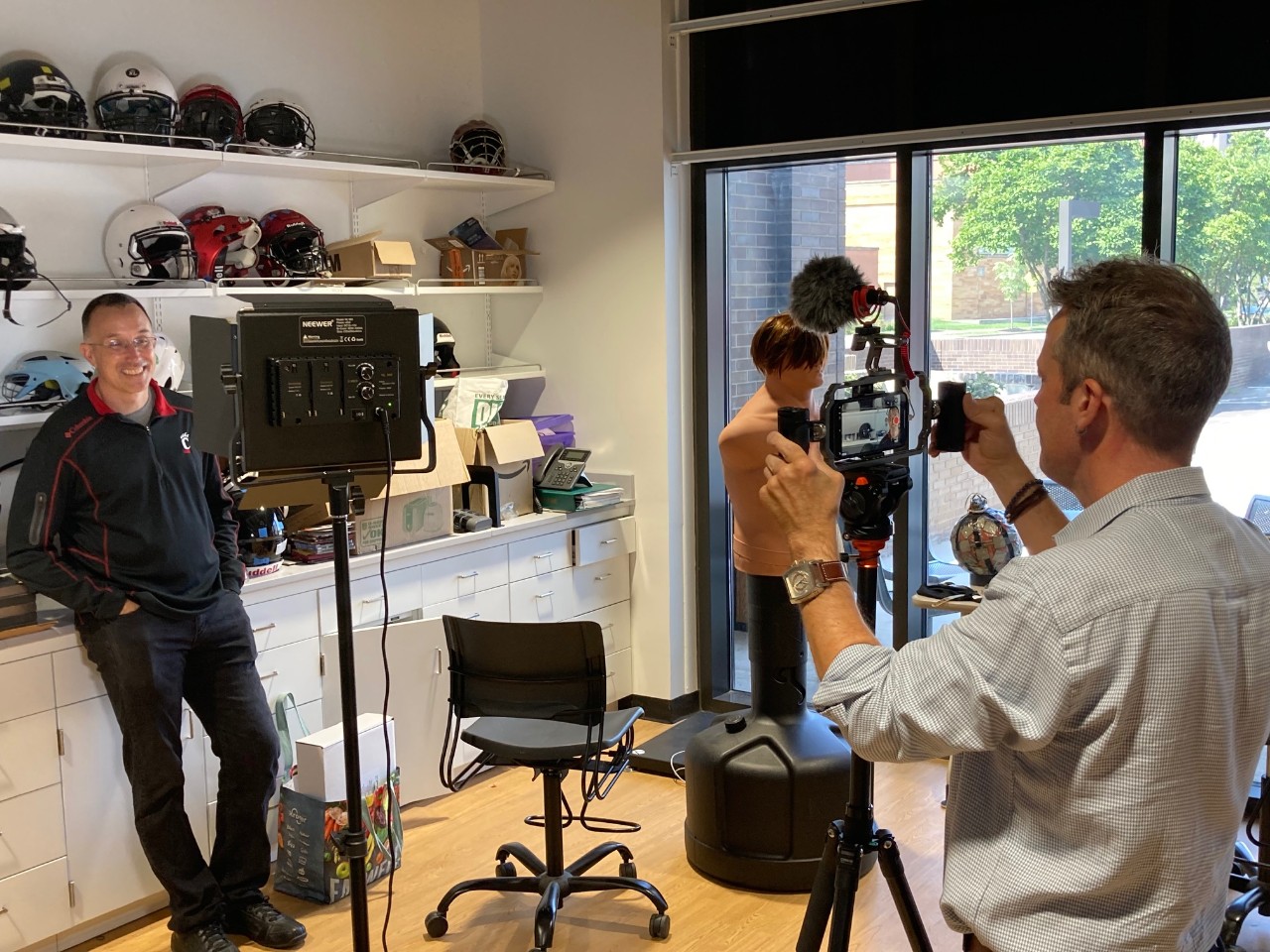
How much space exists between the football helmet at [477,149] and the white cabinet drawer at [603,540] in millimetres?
1455

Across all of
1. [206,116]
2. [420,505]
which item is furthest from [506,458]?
[206,116]

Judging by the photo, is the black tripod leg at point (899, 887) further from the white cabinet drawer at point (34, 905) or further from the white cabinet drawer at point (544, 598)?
the white cabinet drawer at point (544, 598)

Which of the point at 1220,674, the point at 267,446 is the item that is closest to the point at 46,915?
the point at 267,446

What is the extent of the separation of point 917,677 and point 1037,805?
Result: 20cm

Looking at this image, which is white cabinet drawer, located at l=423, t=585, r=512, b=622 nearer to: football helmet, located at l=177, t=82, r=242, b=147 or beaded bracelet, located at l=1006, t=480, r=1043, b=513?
football helmet, located at l=177, t=82, r=242, b=147

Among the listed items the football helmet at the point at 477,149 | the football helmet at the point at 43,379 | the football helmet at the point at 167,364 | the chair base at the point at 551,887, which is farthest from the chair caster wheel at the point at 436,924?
the football helmet at the point at 477,149

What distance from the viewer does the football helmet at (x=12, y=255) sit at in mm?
3232

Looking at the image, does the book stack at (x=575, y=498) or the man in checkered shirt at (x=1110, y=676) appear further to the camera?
the book stack at (x=575, y=498)

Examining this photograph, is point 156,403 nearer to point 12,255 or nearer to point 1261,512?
point 12,255

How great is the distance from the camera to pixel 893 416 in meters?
2.01

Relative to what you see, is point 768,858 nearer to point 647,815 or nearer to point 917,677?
point 647,815

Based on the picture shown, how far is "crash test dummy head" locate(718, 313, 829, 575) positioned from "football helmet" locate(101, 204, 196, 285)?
1727 mm

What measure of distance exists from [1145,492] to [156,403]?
2664 mm

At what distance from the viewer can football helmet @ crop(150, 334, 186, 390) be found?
3.53 metres
